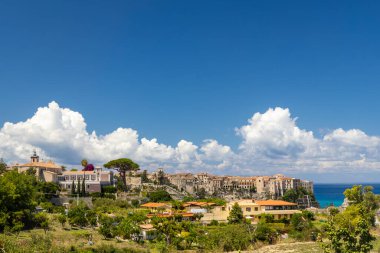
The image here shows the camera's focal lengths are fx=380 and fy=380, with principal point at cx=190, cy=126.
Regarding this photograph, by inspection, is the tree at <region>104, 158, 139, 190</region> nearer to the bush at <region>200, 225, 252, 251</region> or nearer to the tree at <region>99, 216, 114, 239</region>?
the tree at <region>99, 216, 114, 239</region>

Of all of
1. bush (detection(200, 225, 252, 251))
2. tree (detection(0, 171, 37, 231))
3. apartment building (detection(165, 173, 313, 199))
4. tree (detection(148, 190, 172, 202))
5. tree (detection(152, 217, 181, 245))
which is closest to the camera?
tree (detection(0, 171, 37, 231))

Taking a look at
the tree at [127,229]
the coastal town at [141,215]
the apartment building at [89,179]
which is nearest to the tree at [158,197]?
the coastal town at [141,215]

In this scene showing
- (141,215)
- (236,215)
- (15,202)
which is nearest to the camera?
(15,202)

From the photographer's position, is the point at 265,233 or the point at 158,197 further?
the point at 158,197

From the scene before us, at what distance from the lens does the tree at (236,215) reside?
189ft

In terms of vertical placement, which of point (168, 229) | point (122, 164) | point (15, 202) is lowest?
point (168, 229)

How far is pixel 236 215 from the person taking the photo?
57969 millimetres

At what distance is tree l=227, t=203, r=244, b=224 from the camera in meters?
57.5

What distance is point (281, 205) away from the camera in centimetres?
6512

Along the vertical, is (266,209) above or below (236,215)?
above

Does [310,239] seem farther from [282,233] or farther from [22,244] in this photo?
[22,244]

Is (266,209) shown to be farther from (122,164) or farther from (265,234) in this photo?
(122,164)

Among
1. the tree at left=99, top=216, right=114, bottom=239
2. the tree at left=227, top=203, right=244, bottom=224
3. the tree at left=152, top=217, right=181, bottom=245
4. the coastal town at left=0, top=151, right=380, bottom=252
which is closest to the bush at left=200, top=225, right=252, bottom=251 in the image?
the coastal town at left=0, top=151, right=380, bottom=252

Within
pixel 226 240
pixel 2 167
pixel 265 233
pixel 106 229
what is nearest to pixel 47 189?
pixel 2 167
